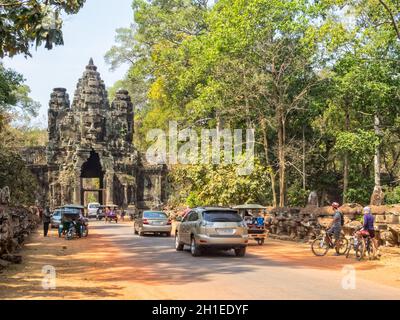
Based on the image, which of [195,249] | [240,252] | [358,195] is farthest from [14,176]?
[358,195]

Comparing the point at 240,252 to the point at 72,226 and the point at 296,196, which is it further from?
the point at 296,196

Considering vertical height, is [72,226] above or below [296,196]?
below

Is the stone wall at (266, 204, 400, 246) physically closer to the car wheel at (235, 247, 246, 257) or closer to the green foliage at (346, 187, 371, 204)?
the car wheel at (235, 247, 246, 257)

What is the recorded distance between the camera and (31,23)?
12.2 m

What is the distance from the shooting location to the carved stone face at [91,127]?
2302 inches

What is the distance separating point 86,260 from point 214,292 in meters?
8.05

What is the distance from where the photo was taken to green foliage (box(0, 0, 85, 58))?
38.5ft

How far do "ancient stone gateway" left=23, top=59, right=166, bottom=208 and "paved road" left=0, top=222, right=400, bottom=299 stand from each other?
120ft

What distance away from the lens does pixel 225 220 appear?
1855 cm

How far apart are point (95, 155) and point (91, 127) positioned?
426 cm

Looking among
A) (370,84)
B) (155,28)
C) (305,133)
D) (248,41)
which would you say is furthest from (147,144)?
(370,84)

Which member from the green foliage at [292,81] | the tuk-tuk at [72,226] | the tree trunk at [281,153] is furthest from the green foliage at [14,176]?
the tree trunk at [281,153]

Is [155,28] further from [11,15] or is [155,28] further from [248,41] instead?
[11,15]

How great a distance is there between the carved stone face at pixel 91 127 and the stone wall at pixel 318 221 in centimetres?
3004
